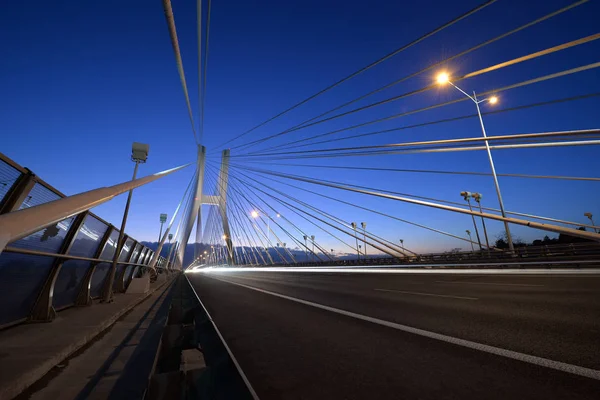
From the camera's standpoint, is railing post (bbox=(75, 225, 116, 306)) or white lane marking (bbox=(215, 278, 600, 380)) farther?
railing post (bbox=(75, 225, 116, 306))

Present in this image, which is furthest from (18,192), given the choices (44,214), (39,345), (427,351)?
(427,351)

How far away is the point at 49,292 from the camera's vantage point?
4.92 meters

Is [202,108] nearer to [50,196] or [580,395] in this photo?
[50,196]

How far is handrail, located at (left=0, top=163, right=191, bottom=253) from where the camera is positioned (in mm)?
1322

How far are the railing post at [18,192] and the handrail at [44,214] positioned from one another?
263 centimetres

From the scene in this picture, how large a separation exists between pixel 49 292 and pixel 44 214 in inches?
197

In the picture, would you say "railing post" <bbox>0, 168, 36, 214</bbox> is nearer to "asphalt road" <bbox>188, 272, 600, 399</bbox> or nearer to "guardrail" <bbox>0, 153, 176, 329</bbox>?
"guardrail" <bbox>0, 153, 176, 329</bbox>

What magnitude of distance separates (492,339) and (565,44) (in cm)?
656

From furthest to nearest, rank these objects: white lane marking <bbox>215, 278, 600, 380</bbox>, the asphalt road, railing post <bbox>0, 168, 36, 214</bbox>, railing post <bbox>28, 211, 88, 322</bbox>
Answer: railing post <bbox>28, 211, 88, 322</bbox>, railing post <bbox>0, 168, 36, 214</bbox>, white lane marking <bbox>215, 278, 600, 380</bbox>, the asphalt road

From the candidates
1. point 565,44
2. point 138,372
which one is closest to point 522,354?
point 138,372

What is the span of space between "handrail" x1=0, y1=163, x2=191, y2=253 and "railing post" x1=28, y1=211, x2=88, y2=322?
4316mm

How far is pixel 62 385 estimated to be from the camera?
8.85 feet

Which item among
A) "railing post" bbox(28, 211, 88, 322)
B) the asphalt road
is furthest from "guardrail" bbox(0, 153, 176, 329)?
the asphalt road

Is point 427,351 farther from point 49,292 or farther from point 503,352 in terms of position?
point 49,292
